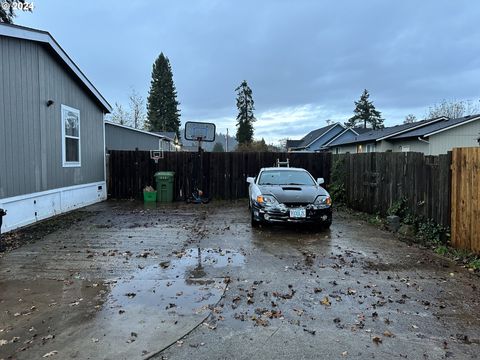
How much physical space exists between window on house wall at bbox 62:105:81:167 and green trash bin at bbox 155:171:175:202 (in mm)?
2967

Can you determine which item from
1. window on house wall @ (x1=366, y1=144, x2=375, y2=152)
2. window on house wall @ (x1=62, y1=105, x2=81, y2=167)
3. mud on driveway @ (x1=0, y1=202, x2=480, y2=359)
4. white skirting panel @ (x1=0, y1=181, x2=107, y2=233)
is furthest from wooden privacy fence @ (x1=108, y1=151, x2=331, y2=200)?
window on house wall @ (x1=366, y1=144, x2=375, y2=152)

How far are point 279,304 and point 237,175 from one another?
426 inches

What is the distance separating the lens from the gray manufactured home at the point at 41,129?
312 inches

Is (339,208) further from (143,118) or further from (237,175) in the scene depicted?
(143,118)

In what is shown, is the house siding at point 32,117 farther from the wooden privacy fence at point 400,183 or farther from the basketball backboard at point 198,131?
the wooden privacy fence at point 400,183

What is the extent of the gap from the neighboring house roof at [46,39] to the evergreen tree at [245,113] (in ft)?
146

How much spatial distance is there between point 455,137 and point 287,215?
19344 millimetres

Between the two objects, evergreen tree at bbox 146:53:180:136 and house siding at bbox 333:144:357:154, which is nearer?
house siding at bbox 333:144:357:154

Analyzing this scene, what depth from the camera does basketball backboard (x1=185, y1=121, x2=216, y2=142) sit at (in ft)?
46.8

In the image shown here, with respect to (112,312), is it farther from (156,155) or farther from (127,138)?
(127,138)

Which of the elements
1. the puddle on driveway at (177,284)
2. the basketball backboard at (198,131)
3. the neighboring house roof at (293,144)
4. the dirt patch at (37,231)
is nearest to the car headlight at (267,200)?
the puddle on driveway at (177,284)

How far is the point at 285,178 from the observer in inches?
369

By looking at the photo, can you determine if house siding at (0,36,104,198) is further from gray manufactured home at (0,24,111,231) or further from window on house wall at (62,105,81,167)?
window on house wall at (62,105,81,167)

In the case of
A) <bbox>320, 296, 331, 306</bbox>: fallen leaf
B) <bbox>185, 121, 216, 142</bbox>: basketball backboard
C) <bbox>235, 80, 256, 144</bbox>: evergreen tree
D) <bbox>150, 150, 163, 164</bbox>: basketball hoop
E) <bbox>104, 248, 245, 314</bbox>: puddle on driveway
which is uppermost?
<bbox>235, 80, 256, 144</bbox>: evergreen tree
